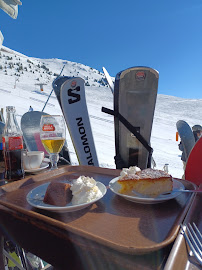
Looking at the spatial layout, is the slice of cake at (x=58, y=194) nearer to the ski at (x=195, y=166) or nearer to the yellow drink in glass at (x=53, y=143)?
the yellow drink in glass at (x=53, y=143)

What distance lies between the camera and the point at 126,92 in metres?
2.30

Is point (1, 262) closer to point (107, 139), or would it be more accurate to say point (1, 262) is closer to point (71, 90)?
point (71, 90)

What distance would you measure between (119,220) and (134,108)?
1830 mm

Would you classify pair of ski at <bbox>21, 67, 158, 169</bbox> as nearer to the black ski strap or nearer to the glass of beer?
the black ski strap

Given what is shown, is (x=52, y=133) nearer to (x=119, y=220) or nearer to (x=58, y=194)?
(x=58, y=194)

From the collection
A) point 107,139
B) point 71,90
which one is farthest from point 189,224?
point 107,139

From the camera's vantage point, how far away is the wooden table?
0.44 m

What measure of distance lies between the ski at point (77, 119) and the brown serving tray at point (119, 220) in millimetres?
1718

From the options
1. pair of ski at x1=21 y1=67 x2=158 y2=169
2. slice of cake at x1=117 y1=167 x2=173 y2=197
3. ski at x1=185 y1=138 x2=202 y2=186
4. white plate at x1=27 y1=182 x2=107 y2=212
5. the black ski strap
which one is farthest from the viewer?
pair of ski at x1=21 y1=67 x2=158 y2=169

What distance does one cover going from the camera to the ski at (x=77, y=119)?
8.28 ft

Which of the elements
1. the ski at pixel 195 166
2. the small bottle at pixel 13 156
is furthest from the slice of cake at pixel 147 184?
the small bottle at pixel 13 156

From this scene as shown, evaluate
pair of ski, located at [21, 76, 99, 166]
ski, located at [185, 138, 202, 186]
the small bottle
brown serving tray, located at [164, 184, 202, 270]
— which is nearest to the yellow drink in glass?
the small bottle

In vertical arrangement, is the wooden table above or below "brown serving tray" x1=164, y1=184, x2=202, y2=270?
below

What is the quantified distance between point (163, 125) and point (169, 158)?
755cm
